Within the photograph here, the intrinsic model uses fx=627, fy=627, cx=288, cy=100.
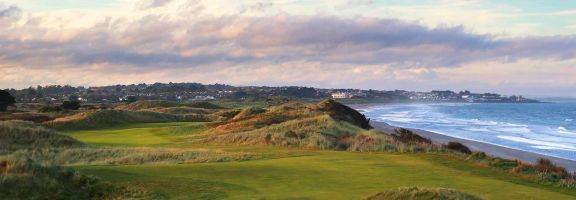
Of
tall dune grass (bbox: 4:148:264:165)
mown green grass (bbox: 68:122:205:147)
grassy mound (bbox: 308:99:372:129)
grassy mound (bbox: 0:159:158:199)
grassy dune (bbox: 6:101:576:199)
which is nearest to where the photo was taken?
grassy mound (bbox: 0:159:158:199)

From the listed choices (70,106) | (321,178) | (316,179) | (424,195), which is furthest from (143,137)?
(70,106)

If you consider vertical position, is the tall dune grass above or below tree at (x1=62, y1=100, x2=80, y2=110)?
below

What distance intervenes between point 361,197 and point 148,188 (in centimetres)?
555

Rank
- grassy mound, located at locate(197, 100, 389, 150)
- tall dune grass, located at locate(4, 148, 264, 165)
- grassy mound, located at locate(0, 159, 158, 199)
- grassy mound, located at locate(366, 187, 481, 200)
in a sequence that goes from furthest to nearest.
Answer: grassy mound, located at locate(197, 100, 389, 150), tall dune grass, located at locate(4, 148, 264, 165), grassy mound, located at locate(0, 159, 158, 199), grassy mound, located at locate(366, 187, 481, 200)

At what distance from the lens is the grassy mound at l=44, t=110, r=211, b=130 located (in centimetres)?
5400

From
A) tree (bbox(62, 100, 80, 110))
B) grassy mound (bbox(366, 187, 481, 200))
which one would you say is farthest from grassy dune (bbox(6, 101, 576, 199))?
tree (bbox(62, 100, 80, 110))

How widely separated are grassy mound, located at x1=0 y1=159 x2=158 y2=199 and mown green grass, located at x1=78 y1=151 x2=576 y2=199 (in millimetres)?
704

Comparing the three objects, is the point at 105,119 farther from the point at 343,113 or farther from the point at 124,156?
the point at 124,156

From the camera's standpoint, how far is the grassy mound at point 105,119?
177ft

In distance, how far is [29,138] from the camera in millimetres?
31844

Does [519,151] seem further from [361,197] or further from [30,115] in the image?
[30,115]

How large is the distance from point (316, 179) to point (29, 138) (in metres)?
19.7

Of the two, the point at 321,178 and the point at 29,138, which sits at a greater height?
the point at 29,138

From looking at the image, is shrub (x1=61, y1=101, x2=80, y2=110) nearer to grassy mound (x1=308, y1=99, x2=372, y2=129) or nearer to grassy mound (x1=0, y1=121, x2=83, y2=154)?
grassy mound (x1=308, y1=99, x2=372, y2=129)
